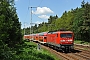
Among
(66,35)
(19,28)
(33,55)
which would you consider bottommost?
(33,55)

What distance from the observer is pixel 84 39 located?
2879 inches

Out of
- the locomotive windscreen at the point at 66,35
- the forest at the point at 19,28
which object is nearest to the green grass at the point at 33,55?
the forest at the point at 19,28

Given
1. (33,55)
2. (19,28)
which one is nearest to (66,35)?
(33,55)

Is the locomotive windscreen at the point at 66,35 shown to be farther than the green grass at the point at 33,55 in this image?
Yes

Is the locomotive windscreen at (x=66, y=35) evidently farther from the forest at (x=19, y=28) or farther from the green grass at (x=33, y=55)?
the forest at (x=19, y=28)

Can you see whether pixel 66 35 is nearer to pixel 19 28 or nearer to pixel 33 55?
pixel 33 55

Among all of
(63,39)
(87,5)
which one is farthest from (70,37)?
(87,5)

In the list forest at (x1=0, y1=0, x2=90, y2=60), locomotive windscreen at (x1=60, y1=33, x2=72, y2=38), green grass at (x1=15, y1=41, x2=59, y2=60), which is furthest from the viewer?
locomotive windscreen at (x1=60, y1=33, x2=72, y2=38)

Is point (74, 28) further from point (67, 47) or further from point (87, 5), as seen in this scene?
point (67, 47)

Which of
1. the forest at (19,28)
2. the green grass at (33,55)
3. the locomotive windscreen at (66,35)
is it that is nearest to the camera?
the forest at (19,28)

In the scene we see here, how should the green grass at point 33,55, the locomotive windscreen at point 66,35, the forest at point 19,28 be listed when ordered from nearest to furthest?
the forest at point 19,28, the green grass at point 33,55, the locomotive windscreen at point 66,35

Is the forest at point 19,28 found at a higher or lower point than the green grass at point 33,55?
higher

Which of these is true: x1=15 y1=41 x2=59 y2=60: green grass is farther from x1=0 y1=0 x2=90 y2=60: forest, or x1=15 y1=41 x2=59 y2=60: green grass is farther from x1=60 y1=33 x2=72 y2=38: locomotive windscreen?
x1=60 y1=33 x2=72 y2=38: locomotive windscreen

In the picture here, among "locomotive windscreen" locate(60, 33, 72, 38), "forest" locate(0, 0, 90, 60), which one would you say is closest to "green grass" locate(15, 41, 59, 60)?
"forest" locate(0, 0, 90, 60)
